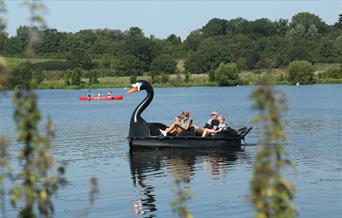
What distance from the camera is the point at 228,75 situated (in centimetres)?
11294

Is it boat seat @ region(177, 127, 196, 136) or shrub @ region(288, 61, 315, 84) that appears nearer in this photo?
boat seat @ region(177, 127, 196, 136)

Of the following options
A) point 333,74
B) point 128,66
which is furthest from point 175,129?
point 128,66

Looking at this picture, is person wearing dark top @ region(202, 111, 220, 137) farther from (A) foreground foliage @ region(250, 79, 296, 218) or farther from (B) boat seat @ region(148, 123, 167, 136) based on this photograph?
(A) foreground foliage @ region(250, 79, 296, 218)

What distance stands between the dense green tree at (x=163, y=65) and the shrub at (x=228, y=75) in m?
26.4

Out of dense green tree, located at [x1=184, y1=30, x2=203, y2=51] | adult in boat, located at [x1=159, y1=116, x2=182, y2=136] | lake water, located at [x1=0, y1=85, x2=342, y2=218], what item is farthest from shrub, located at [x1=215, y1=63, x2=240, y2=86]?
adult in boat, located at [x1=159, y1=116, x2=182, y2=136]

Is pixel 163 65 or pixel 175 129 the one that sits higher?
pixel 163 65

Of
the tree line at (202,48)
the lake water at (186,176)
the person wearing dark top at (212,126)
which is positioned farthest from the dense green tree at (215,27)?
the person wearing dark top at (212,126)

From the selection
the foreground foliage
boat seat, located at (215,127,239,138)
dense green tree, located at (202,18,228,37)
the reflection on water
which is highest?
dense green tree, located at (202,18,228,37)

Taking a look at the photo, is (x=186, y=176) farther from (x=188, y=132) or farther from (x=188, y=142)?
(x=188, y=132)

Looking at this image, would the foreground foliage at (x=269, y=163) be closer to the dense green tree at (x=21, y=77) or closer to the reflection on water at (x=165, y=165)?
the dense green tree at (x=21, y=77)

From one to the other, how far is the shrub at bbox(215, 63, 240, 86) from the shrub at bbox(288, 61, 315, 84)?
8.36 metres

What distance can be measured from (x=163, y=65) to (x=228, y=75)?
30533 mm

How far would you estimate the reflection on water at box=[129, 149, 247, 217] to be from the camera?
16094 mm

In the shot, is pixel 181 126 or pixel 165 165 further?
pixel 181 126
